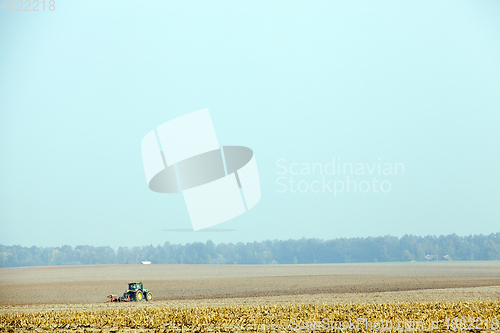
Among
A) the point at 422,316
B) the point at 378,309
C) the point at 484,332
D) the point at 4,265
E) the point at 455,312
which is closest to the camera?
the point at 484,332

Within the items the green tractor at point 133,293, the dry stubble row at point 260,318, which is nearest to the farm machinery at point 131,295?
the green tractor at point 133,293

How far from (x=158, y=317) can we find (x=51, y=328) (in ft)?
20.3

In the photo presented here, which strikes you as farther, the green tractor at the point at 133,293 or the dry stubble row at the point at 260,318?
the green tractor at the point at 133,293

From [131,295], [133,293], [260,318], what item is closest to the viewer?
[260,318]

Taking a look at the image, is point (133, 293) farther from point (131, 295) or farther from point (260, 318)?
point (260, 318)

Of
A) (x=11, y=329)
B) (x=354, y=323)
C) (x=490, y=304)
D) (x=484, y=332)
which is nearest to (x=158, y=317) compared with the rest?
(x=11, y=329)

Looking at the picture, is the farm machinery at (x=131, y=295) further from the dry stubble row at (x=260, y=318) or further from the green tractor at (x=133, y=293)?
the dry stubble row at (x=260, y=318)

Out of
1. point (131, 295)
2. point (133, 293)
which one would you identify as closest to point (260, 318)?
point (133, 293)

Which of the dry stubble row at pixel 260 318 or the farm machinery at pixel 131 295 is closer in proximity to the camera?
the dry stubble row at pixel 260 318

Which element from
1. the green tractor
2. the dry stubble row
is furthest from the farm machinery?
the dry stubble row

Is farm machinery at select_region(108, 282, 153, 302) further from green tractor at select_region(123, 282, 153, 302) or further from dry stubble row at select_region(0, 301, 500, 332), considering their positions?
dry stubble row at select_region(0, 301, 500, 332)

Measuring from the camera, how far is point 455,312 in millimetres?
30078

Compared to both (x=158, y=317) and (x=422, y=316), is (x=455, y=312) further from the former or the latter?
(x=158, y=317)

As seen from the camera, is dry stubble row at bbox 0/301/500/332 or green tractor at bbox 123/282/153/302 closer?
dry stubble row at bbox 0/301/500/332
